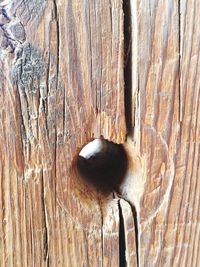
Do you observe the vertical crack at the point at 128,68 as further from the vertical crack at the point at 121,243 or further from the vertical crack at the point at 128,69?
the vertical crack at the point at 121,243

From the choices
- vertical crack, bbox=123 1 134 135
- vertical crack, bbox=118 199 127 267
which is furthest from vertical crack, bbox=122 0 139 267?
vertical crack, bbox=118 199 127 267

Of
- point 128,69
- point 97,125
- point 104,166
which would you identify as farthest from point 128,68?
point 104,166

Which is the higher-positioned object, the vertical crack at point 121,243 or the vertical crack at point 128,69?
the vertical crack at point 128,69

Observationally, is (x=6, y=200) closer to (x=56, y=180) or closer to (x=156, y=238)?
(x=56, y=180)

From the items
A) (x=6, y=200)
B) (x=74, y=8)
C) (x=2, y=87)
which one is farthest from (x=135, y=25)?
(x=6, y=200)

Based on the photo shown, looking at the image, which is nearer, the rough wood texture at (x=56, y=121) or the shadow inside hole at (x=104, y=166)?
the rough wood texture at (x=56, y=121)

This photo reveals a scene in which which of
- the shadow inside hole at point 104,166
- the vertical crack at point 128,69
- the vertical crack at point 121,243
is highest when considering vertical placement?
the vertical crack at point 128,69

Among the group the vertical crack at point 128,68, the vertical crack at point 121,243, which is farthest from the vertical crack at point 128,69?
the vertical crack at point 121,243

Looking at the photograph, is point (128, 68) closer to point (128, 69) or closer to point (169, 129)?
point (128, 69)
